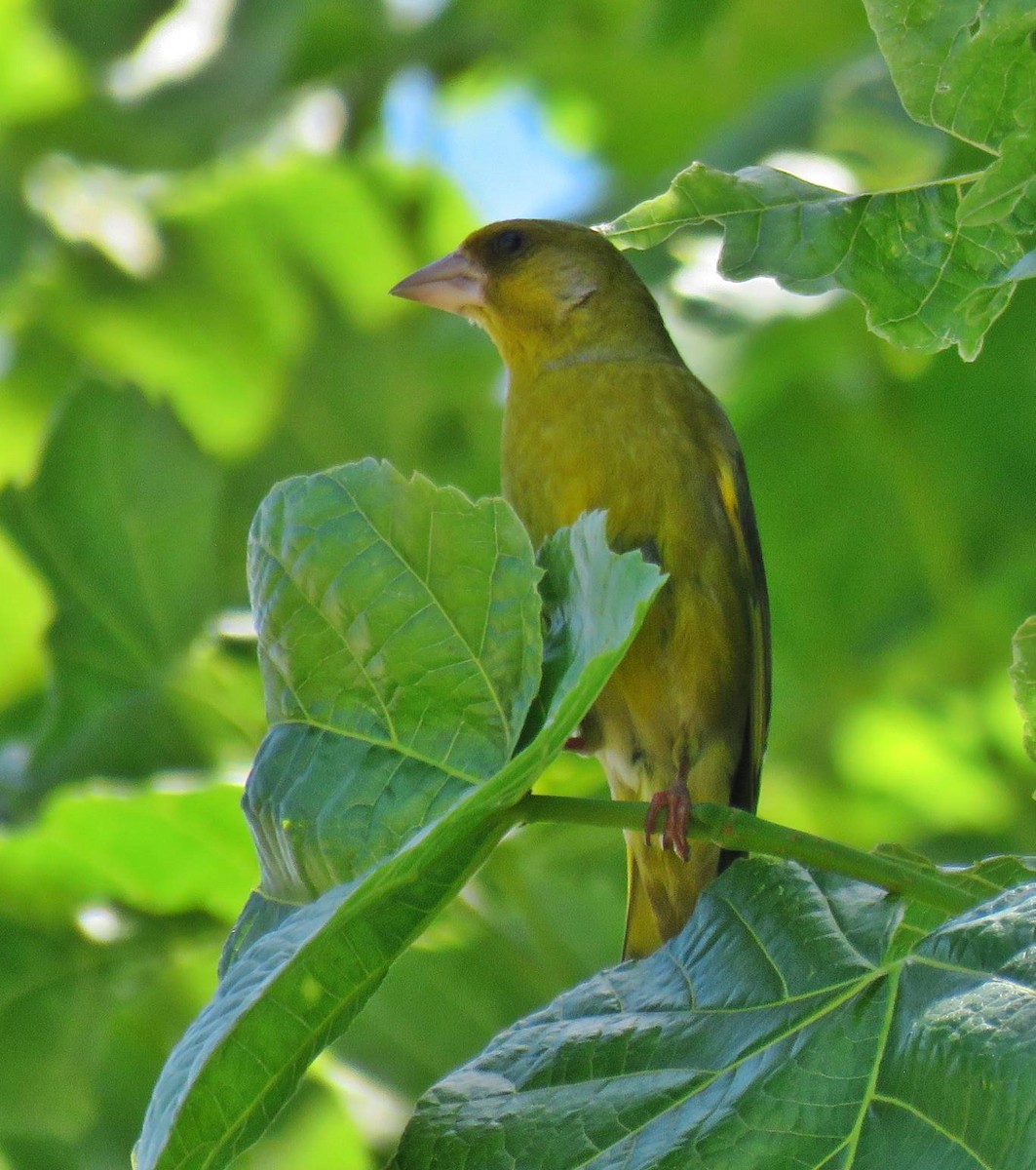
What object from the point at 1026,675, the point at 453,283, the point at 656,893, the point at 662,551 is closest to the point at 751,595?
the point at 662,551

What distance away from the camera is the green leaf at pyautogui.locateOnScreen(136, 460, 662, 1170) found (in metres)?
1.70

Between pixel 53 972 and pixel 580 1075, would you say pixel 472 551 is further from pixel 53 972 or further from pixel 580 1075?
pixel 53 972

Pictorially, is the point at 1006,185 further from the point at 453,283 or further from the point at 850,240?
the point at 453,283

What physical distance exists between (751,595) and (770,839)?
1648 mm

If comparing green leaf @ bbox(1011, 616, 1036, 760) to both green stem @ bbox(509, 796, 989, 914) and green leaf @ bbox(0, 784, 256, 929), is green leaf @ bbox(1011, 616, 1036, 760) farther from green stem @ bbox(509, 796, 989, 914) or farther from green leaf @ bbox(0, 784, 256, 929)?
green leaf @ bbox(0, 784, 256, 929)

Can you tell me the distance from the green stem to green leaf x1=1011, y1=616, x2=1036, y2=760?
0.19 m

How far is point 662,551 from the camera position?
321 cm

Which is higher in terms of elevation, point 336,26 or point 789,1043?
point 336,26

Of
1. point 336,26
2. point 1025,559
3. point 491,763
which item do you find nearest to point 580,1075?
point 491,763

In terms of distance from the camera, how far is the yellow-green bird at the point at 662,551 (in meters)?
3.25

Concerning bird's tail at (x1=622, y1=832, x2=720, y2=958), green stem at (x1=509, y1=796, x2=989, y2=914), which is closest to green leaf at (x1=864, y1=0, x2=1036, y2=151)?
green stem at (x1=509, y1=796, x2=989, y2=914)

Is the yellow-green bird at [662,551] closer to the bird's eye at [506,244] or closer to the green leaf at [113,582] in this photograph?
the bird's eye at [506,244]

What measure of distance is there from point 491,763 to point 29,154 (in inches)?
172

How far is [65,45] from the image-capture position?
548 cm
